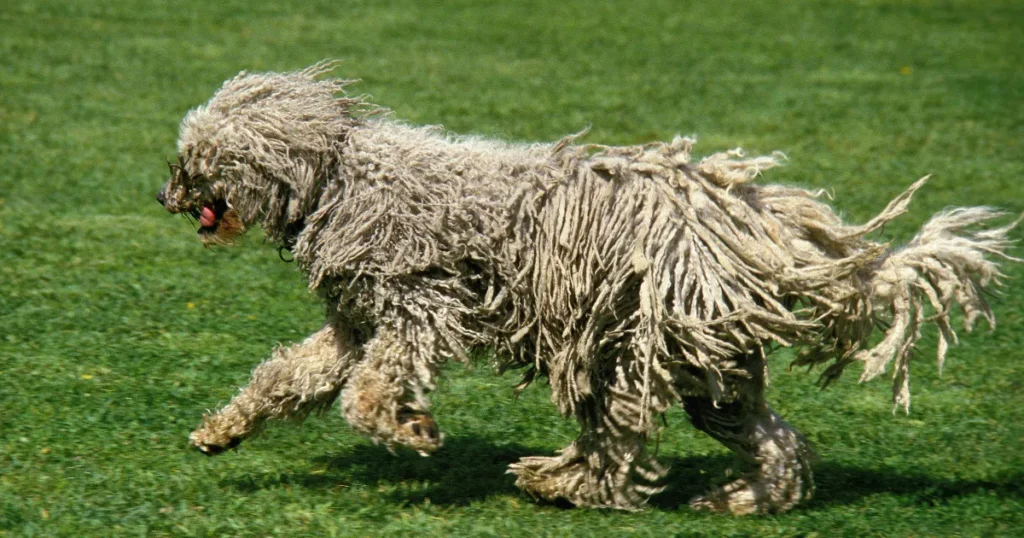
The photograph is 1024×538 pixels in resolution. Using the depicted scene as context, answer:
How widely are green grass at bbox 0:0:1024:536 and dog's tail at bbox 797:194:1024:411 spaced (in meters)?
0.76

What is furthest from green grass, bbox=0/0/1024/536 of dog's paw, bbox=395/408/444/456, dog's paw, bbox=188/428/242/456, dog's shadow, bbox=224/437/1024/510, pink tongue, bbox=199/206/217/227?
pink tongue, bbox=199/206/217/227

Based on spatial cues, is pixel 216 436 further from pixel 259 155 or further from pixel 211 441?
pixel 259 155

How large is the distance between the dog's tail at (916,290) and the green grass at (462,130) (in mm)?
763

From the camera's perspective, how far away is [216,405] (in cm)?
693

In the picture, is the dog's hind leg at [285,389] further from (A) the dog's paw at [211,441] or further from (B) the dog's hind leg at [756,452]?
(B) the dog's hind leg at [756,452]

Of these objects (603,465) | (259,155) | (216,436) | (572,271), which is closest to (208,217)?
(259,155)

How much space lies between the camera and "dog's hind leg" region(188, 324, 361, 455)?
5.93 metres

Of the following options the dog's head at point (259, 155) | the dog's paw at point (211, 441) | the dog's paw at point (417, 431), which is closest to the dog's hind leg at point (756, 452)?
the dog's paw at point (417, 431)

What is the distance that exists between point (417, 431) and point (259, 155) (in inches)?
52.0

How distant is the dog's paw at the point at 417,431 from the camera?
549 centimetres

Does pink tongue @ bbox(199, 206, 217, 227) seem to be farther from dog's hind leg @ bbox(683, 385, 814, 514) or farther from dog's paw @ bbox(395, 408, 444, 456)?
dog's hind leg @ bbox(683, 385, 814, 514)

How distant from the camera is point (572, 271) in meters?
5.54

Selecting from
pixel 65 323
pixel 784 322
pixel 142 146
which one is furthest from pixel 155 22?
pixel 784 322

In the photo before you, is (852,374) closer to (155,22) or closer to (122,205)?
(122,205)
